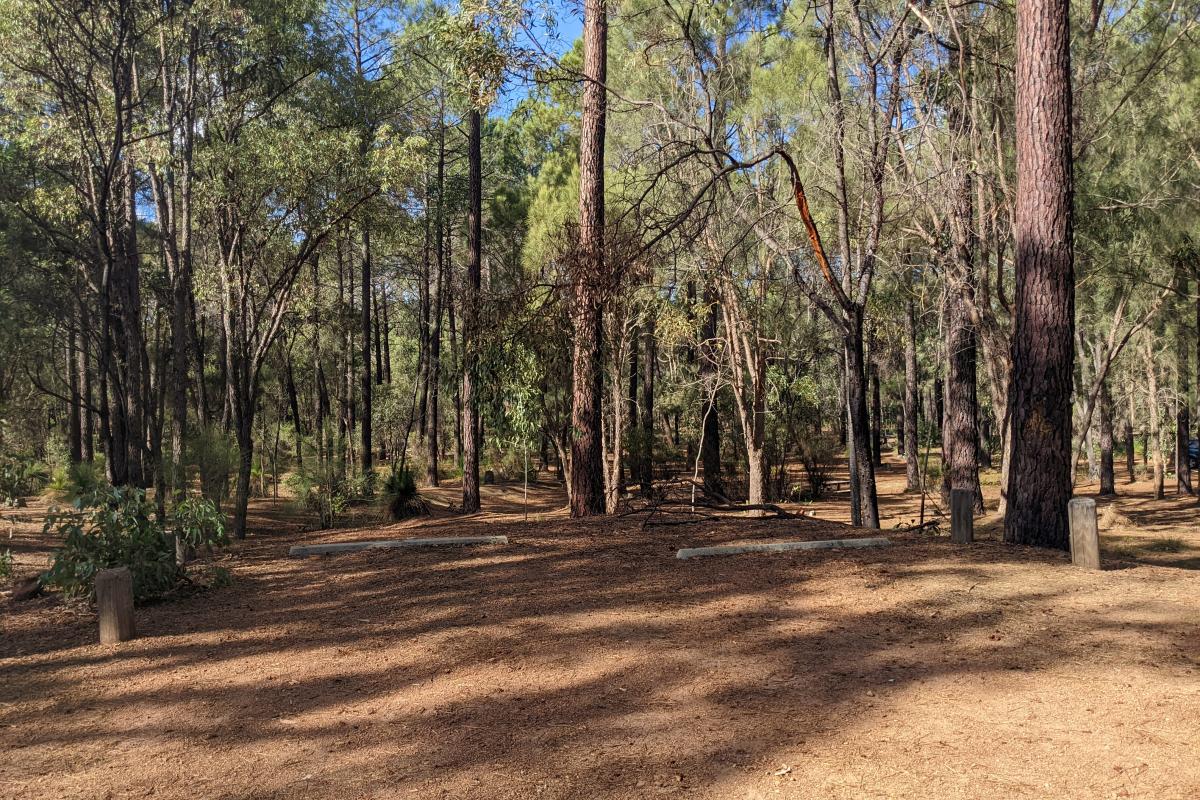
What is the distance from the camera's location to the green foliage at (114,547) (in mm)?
7223

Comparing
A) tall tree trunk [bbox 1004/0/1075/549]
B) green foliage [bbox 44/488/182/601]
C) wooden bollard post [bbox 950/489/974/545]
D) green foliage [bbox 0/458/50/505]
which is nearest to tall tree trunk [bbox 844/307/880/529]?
wooden bollard post [bbox 950/489/974/545]

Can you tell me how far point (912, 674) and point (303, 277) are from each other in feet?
62.1

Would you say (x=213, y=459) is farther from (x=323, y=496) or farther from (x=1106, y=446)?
(x=1106, y=446)

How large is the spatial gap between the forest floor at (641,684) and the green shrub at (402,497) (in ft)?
30.3

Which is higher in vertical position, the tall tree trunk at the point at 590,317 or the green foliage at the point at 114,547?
the tall tree trunk at the point at 590,317

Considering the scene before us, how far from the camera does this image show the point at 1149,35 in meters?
13.8

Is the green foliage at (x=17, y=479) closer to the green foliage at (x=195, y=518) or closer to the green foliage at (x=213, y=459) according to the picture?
the green foliage at (x=213, y=459)

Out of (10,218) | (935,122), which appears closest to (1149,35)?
(935,122)

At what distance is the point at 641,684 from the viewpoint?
15.4 ft

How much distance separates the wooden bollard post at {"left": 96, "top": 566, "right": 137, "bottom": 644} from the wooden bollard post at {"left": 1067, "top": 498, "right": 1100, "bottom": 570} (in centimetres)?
701

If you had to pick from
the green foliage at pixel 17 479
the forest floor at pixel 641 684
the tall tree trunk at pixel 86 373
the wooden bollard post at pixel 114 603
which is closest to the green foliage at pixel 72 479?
the green foliage at pixel 17 479

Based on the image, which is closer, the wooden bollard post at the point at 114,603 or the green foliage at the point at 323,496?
the wooden bollard post at the point at 114,603

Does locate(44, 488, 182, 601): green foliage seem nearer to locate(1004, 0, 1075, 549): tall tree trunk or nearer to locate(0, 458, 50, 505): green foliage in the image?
A: locate(0, 458, 50, 505): green foliage

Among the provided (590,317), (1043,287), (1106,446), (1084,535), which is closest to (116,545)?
(590,317)
